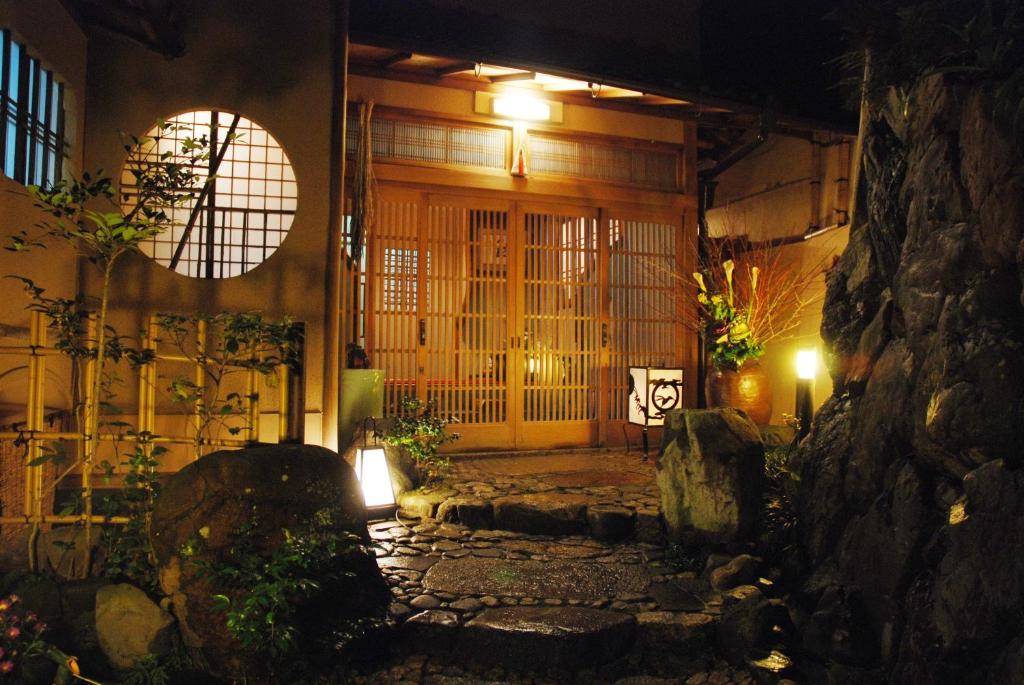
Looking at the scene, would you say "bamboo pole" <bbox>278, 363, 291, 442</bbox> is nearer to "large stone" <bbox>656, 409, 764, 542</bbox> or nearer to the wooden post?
the wooden post

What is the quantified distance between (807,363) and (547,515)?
3.68 metres

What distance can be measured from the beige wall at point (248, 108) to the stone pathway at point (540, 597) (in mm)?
2307

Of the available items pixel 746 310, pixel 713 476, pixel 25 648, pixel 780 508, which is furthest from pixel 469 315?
pixel 25 648

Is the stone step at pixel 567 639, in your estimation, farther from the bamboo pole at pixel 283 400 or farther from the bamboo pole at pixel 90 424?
the bamboo pole at pixel 90 424

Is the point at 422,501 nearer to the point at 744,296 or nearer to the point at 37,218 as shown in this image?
the point at 37,218

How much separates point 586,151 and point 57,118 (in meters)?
7.57

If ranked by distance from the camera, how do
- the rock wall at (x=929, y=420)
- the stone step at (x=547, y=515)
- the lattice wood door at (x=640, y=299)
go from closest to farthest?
1. the rock wall at (x=929, y=420)
2. the stone step at (x=547, y=515)
3. the lattice wood door at (x=640, y=299)

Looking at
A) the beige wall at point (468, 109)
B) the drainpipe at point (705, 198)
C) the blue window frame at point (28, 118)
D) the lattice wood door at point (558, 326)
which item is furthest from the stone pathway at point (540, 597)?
the beige wall at point (468, 109)

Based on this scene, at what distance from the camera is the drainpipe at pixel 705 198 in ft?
40.3

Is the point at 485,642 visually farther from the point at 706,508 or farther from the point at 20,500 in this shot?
the point at 20,500

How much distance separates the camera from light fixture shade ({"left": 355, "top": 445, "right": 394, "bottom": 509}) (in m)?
7.59

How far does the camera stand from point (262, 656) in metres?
4.68

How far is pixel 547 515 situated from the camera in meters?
7.57

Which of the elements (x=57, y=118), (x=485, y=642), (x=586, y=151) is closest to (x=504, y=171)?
(x=586, y=151)
